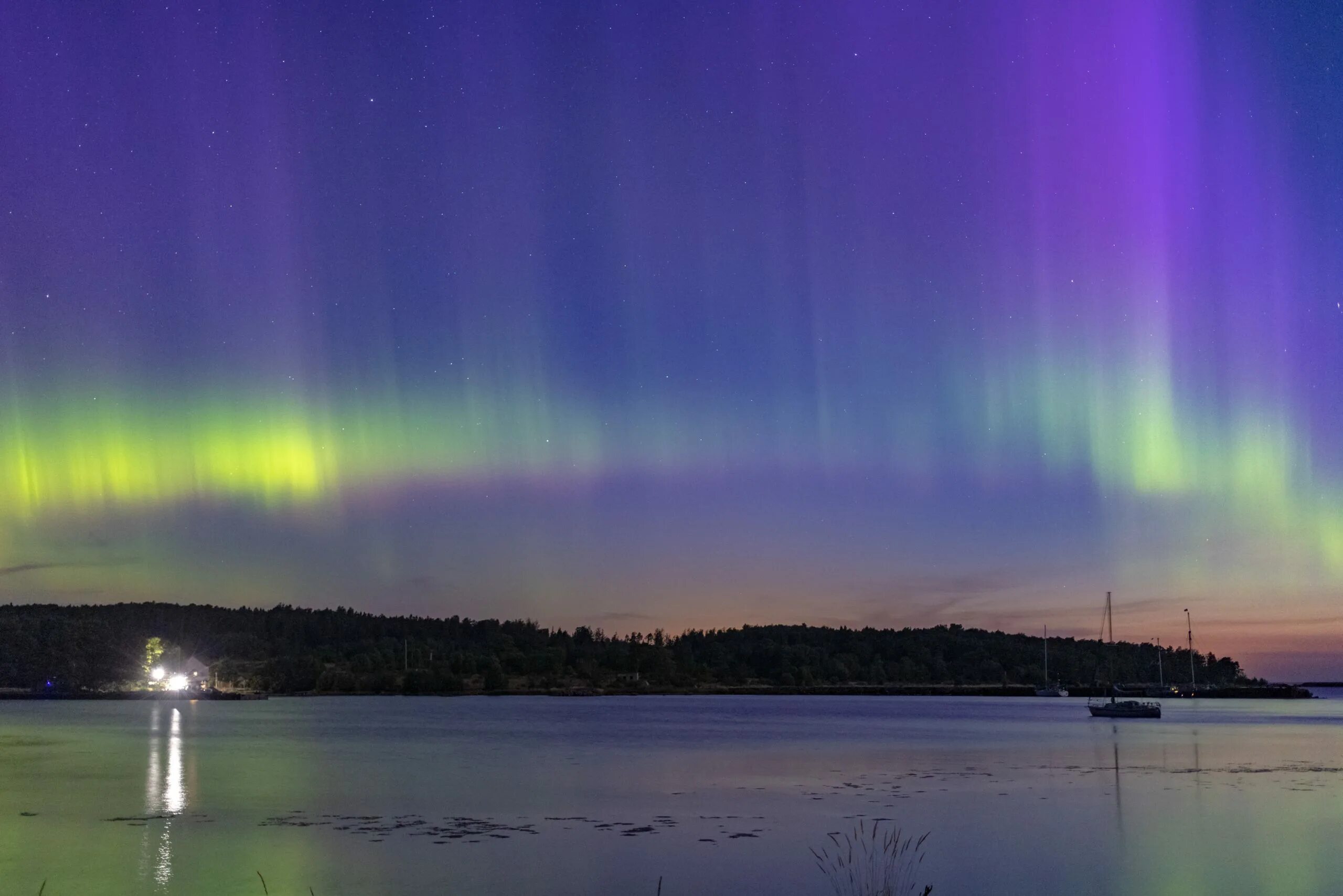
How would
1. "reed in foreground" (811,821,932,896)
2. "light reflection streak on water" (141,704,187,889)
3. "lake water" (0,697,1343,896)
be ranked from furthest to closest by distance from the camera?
"light reflection streak on water" (141,704,187,889) → "lake water" (0,697,1343,896) → "reed in foreground" (811,821,932,896)

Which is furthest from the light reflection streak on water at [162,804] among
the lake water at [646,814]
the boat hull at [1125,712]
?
the boat hull at [1125,712]

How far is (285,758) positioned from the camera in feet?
210

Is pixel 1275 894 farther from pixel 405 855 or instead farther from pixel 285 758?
pixel 285 758

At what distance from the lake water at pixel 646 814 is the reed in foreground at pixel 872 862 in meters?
0.55

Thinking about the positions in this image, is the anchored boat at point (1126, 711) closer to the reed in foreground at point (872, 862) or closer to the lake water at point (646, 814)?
the lake water at point (646, 814)

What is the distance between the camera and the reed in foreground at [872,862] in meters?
25.5

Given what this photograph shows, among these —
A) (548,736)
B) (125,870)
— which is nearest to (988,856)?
(125,870)

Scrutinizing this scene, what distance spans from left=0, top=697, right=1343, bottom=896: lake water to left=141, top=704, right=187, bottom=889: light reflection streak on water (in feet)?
0.63

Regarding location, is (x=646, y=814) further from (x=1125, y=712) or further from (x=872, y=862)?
(x=1125, y=712)

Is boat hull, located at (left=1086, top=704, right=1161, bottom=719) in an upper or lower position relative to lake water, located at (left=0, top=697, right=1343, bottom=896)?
lower

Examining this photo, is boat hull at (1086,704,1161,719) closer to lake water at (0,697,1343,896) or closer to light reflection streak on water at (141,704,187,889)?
lake water at (0,697,1343,896)

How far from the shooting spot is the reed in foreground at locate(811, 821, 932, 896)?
25.5m

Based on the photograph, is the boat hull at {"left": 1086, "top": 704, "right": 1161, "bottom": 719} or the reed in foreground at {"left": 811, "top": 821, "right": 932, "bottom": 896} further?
the boat hull at {"left": 1086, "top": 704, "right": 1161, "bottom": 719}

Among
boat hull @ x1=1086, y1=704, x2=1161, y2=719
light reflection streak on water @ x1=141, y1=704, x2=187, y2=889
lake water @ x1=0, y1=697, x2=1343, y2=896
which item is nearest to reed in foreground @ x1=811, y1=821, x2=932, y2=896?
lake water @ x1=0, y1=697, x2=1343, y2=896
